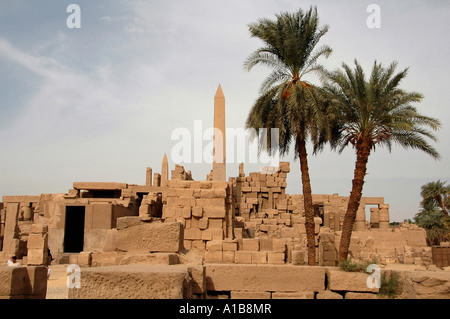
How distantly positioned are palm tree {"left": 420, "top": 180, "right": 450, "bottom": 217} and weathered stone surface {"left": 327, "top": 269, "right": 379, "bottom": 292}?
35.1m

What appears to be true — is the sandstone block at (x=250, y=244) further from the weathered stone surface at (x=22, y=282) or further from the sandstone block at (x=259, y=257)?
the weathered stone surface at (x=22, y=282)

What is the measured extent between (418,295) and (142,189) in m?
25.0

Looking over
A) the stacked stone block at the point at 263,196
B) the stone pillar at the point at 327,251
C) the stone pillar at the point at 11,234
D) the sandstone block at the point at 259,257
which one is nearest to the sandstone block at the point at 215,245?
the sandstone block at the point at 259,257

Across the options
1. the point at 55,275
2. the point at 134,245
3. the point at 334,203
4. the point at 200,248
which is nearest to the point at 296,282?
the point at 134,245

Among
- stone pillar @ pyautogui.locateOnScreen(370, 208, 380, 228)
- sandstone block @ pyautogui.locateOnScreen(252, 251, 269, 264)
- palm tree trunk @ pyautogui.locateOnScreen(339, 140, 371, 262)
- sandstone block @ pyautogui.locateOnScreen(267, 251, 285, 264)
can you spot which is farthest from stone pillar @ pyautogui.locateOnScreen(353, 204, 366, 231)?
sandstone block @ pyautogui.locateOnScreen(252, 251, 269, 264)

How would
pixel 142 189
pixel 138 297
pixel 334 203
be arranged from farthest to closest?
pixel 334 203, pixel 142 189, pixel 138 297

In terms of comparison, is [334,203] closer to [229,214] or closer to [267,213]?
[267,213]

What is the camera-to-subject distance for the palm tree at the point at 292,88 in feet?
50.2

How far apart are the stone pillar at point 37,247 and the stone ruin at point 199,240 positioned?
1.4 inches

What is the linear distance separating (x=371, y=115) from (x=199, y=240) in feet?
22.5

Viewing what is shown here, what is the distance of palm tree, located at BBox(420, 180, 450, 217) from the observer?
38.4 meters

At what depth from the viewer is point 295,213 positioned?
101 feet

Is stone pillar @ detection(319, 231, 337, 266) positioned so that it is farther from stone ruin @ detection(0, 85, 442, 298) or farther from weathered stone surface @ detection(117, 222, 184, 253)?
weathered stone surface @ detection(117, 222, 184, 253)

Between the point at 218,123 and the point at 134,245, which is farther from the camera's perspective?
the point at 218,123
